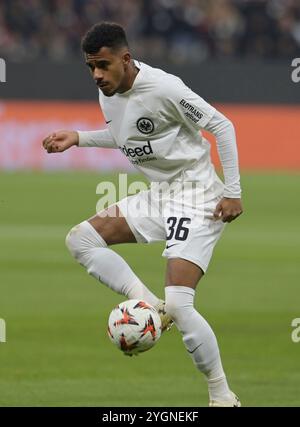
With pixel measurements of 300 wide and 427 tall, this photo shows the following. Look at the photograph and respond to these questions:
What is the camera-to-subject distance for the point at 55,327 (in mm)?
9984

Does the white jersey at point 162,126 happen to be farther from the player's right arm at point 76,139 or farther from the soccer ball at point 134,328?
the soccer ball at point 134,328

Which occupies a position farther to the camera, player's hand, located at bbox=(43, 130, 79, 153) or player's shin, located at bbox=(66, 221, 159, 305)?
player's shin, located at bbox=(66, 221, 159, 305)

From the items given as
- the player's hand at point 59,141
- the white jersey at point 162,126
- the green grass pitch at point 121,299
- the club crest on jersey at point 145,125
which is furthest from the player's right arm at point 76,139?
the green grass pitch at point 121,299

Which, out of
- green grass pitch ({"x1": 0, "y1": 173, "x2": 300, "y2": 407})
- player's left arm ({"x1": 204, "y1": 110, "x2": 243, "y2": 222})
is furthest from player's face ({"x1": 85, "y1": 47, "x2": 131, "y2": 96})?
green grass pitch ({"x1": 0, "y1": 173, "x2": 300, "y2": 407})

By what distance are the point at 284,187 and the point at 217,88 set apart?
2.52 metres

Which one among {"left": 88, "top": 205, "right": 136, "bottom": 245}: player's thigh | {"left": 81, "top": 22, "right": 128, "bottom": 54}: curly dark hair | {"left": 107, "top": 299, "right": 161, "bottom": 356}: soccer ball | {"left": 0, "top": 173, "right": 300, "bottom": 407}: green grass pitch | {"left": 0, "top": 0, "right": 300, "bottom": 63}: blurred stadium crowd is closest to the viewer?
{"left": 107, "top": 299, "right": 161, "bottom": 356}: soccer ball

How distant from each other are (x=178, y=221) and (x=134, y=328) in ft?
2.59

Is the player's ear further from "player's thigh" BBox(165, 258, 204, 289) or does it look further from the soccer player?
"player's thigh" BBox(165, 258, 204, 289)

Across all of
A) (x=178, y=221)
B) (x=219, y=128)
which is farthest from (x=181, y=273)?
(x=219, y=128)

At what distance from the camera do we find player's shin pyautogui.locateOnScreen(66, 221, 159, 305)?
7750 mm

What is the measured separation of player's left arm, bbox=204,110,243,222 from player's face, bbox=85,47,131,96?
638 millimetres

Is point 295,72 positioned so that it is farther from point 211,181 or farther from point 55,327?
point 211,181

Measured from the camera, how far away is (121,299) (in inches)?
456
